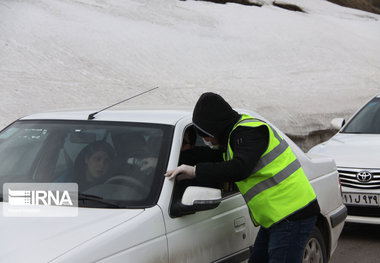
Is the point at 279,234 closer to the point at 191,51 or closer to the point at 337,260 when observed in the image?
the point at 337,260

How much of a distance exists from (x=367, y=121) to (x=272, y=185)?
4962 millimetres

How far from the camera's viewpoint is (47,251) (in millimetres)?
2713

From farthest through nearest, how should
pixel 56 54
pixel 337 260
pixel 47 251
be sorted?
pixel 56 54 < pixel 337 260 < pixel 47 251

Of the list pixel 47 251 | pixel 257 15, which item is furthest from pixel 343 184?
pixel 257 15

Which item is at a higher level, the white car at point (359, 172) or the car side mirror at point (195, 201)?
the car side mirror at point (195, 201)

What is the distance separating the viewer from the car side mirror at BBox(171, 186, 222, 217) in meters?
3.26

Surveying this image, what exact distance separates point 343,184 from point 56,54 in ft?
47.6

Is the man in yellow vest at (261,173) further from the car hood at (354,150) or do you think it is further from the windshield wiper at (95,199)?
the car hood at (354,150)

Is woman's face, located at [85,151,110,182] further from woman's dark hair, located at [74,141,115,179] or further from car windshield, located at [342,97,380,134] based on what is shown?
car windshield, located at [342,97,380,134]

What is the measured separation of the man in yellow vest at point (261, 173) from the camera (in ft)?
11.0

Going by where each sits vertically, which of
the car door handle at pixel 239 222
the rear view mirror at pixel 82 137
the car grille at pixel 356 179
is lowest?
the car grille at pixel 356 179

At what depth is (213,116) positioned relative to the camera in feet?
11.1

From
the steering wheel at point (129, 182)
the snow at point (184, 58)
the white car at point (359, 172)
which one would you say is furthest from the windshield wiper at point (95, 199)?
the snow at point (184, 58)

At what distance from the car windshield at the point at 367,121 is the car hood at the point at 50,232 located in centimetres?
527
